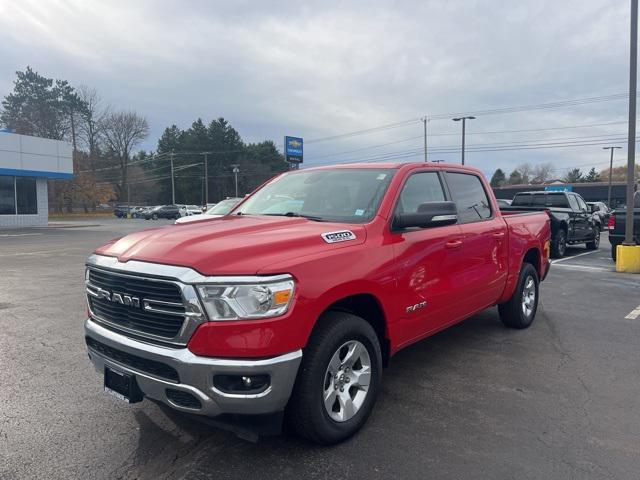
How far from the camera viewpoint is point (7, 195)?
1150 inches

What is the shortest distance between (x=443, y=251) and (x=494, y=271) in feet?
3.98

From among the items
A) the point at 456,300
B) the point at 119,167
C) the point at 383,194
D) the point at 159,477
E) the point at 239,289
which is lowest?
the point at 159,477

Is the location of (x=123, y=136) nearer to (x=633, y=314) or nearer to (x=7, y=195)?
(x=7, y=195)

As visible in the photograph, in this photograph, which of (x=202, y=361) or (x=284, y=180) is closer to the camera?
(x=202, y=361)

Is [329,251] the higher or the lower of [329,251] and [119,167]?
the lower

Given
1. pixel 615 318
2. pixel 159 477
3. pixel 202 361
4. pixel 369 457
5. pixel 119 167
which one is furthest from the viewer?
pixel 119 167

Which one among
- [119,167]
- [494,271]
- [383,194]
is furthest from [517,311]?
[119,167]

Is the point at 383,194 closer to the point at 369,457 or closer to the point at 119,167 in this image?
the point at 369,457

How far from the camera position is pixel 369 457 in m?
2.97

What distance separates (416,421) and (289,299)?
1.53m

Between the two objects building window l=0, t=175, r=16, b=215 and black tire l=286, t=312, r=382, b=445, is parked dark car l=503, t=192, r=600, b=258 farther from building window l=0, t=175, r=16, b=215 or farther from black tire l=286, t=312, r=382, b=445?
building window l=0, t=175, r=16, b=215

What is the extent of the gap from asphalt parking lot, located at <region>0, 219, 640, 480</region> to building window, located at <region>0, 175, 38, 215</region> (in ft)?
92.1

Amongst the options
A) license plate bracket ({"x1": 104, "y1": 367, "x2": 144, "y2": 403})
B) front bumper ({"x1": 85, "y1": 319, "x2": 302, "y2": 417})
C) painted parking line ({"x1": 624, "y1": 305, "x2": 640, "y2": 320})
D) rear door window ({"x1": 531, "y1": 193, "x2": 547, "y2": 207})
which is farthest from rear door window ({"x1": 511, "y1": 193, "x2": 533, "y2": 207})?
license plate bracket ({"x1": 104, "y1": 367, "x2": 144, "y2": 403})

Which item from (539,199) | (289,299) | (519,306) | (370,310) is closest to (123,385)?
(289,299)
